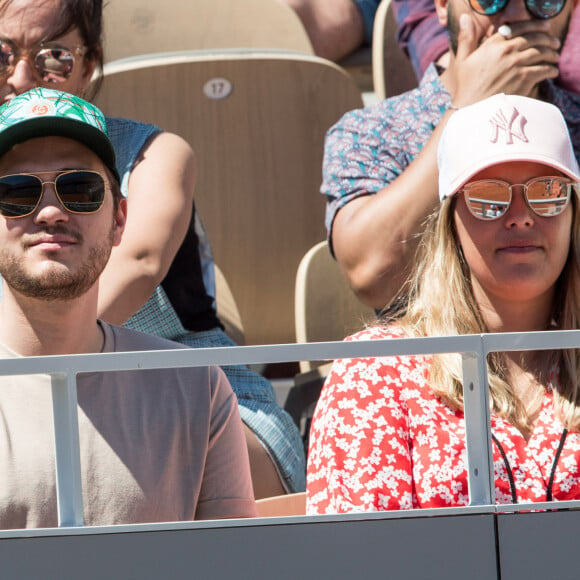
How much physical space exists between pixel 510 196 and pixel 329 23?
6.54 feet

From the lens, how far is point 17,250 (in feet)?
4.99

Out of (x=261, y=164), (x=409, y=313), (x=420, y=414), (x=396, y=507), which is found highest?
(x=261, y=164)

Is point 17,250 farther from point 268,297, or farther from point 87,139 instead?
point 268,297

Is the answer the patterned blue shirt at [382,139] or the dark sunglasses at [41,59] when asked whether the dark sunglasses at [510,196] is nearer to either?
the patterned blue shirt at [382,139]

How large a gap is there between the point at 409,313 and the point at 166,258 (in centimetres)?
46

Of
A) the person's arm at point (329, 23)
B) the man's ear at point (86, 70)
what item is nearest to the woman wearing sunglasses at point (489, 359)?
the man's ear at point (86, 70)

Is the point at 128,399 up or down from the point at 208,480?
up

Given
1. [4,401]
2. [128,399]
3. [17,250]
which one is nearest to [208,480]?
[128,399]

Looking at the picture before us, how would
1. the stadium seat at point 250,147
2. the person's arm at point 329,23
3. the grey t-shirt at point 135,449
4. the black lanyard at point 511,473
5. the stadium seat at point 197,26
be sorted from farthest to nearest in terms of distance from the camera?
1. the person's arm at point 329,23
2. the stadium seat at point 197,26
3. the stadium seat at point 250,147
4. the black lanyard at point 511,473
5. the grey t-shirt at point 135,449

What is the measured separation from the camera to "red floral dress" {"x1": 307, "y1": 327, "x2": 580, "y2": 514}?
4.95 feet

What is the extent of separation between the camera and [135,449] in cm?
144

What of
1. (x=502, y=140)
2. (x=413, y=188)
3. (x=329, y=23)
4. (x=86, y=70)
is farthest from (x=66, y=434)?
(x=329, y=23)

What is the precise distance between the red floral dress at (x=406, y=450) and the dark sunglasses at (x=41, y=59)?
843mm

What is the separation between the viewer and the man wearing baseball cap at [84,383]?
140 cm
